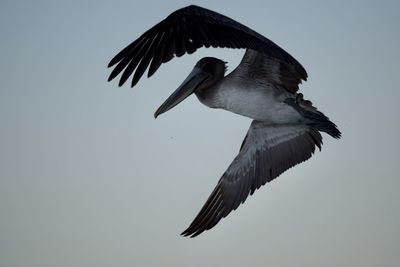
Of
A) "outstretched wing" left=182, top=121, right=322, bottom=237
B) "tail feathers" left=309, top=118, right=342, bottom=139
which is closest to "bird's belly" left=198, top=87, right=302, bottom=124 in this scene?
"tail feathers" left=309, top=118, right=342, bottom=139

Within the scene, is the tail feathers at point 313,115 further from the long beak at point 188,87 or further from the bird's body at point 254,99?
the long beak at point 188,87

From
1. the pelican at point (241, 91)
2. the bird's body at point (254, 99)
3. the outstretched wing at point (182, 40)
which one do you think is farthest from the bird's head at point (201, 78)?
the outstretched wing at point (182, 40)

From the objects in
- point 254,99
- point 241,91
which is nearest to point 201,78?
point 241,91

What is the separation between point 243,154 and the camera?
881 centimetres

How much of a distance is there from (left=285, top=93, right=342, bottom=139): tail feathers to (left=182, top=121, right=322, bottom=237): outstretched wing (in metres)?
0.77

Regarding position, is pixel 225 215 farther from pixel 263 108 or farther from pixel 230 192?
pixel 263 108

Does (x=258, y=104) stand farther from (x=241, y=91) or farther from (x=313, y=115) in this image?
(x=313, y=115)

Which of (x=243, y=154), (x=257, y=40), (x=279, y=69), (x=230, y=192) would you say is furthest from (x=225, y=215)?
(x=257, y=40)

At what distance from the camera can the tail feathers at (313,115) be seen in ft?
24.8

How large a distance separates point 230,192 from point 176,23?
121 inches

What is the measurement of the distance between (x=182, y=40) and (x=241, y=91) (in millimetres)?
1745

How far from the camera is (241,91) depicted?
7723mm

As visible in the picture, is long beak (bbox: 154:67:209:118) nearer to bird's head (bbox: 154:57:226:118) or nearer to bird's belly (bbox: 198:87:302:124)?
bird's head (bbox: 154:57:226:118)

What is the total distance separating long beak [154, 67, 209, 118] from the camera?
25.4 ft
